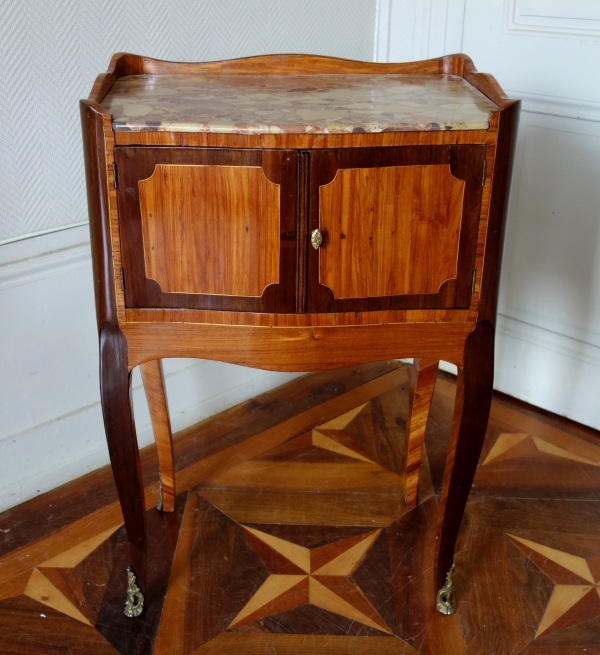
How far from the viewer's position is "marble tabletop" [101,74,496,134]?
2.69ft

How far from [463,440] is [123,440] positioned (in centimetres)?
44

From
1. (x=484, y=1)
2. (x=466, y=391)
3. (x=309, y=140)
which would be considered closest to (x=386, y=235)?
(x=309, y=140)

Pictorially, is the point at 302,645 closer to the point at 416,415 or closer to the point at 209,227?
the point at 416,415

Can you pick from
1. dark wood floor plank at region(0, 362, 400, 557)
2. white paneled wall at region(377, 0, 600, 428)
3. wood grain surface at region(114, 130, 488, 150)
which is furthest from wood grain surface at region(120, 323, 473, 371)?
white paneled wall at region(377, 0, 600, 428)

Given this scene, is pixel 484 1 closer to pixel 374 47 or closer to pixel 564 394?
pixel 374 47

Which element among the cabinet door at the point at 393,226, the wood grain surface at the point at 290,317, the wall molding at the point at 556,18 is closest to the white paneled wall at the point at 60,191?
the wall molding at the point at 556,18

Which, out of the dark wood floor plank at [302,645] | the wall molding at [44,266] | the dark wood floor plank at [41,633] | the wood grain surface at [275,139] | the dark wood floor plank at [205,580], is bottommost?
the dark wood floor plank at [41,633]

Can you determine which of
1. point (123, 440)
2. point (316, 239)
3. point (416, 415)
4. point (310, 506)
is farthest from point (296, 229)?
point (310, 506)

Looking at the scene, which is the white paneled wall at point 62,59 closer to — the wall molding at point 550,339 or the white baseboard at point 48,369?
the white baseboard at point 48,369

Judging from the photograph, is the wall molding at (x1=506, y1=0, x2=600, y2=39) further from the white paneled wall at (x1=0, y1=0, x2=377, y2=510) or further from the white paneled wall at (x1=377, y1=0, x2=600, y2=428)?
the white paneled wall at (x1=0, y1=0, x2=377, y2=510)

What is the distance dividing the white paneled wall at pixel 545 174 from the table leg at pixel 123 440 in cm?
95

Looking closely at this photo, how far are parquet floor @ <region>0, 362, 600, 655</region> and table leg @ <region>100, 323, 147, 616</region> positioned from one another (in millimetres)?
108

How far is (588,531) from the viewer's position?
1303 mm

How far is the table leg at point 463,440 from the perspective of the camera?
96cm
